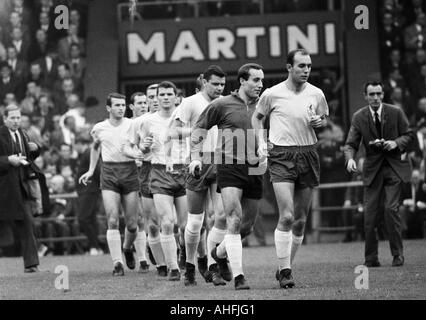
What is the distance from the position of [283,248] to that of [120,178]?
12.8ft

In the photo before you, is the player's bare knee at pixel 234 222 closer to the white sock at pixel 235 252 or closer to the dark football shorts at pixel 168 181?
the white sock at pixel 235 252

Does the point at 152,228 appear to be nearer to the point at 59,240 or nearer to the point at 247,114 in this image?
the point at 247,114

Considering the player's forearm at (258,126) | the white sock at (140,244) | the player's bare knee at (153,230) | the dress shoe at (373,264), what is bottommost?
the dress shoe at (373,264)

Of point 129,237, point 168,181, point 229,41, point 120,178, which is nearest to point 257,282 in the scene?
point 168,181

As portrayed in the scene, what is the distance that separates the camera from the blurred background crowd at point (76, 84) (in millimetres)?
22500

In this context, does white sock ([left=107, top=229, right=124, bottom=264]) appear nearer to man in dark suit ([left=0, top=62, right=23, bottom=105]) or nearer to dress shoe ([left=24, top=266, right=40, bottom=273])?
dress shoe ([left=24, top=266, right=40, bottom=273])

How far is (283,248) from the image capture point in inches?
472

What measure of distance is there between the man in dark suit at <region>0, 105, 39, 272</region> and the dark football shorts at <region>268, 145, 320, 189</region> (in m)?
5.35

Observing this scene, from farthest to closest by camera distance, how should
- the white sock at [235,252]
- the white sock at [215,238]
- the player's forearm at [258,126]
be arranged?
the white sock at [215,238]
the player's forearm at [258,126]
the white sock at [235,252]

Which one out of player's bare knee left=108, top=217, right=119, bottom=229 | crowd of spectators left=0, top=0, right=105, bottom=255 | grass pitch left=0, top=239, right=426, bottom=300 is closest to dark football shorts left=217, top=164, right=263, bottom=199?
grass pitch left=0, top=239, right=426, bottom=300

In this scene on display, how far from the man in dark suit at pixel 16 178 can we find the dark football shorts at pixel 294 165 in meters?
5.35

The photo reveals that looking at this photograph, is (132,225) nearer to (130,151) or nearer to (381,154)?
(130,151)

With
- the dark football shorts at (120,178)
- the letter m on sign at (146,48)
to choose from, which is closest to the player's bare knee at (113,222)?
the dark football shorts at (120,178)
